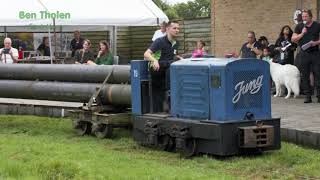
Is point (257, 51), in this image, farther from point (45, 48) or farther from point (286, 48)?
point (45, 48)

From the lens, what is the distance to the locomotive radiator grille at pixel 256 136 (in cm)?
881

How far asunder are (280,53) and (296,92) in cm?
123

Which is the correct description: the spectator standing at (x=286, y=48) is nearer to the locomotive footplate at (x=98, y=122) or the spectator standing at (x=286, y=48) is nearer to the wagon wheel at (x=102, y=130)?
the locomotive footplate at (x=98, y=122)

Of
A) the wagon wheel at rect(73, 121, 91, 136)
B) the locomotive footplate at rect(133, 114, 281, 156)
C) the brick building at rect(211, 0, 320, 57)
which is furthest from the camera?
the brick building at rect(211, 0, 320, 57)

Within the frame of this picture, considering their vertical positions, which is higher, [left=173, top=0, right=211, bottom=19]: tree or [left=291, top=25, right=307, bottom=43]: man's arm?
[left=173, top=0, right=211, bottom=19]: tree

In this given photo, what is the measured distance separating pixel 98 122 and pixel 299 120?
3.17 metres

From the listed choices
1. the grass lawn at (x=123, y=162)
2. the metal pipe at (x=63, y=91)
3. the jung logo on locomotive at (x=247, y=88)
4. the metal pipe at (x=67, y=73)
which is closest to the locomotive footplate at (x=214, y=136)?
the grass lawn at (x=123, y=162)

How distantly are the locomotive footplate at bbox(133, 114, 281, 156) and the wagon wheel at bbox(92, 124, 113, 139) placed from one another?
142 cm

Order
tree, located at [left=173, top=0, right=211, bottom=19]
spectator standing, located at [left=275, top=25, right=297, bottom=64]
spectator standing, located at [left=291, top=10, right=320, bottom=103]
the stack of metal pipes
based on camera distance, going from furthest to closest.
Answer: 1. tree, located at [left=173, top=0, right=211, bottom=19]
2. spectator standing, located at [left=275, top=25, right=297, bottom=64]
3. spectator standing, located at [left=291, top=10, right=320, bottom=103]
4. the stack of metal pipes

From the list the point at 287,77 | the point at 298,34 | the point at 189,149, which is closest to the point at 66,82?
the point at 189,149

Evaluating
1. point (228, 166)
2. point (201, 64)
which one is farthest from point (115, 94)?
point (228, 166)

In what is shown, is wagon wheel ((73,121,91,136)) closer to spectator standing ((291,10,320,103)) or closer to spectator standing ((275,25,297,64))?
spectator standing ((291,10,320,103))

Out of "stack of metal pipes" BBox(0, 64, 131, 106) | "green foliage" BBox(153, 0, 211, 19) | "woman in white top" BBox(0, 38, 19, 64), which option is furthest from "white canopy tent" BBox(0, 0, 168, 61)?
"green foliage" BBox(153, 0, 211, 19)

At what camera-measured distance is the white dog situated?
47.9 ft
